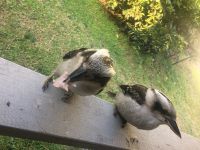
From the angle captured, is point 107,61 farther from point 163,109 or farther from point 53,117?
point 163,109

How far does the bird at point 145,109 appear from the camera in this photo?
3.38 m

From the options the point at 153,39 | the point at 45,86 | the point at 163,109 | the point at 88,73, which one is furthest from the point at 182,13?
the point at 88,73

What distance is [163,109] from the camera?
3.37 m

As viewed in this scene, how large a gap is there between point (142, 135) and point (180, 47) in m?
6.29

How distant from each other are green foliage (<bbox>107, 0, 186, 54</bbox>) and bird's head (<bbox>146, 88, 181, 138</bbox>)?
552cm

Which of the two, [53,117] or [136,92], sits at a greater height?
[53,117]

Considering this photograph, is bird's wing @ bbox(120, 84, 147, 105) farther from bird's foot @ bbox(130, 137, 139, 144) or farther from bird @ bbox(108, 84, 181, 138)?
bird's foot @ bbox(130, 137, 139, 144)

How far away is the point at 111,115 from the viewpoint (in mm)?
3604

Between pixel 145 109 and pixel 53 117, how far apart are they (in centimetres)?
90

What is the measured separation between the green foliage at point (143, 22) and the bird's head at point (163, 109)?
5.52 m

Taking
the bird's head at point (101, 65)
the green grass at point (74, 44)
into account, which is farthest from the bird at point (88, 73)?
the green grass at point (74, 44)

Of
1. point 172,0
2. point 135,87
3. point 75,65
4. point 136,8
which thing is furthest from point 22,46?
point 172,0

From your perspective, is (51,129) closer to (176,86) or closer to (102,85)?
(102,85)

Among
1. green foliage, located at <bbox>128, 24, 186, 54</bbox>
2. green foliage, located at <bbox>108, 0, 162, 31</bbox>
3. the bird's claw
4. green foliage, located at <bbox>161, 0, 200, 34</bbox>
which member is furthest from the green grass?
the bird's claw
